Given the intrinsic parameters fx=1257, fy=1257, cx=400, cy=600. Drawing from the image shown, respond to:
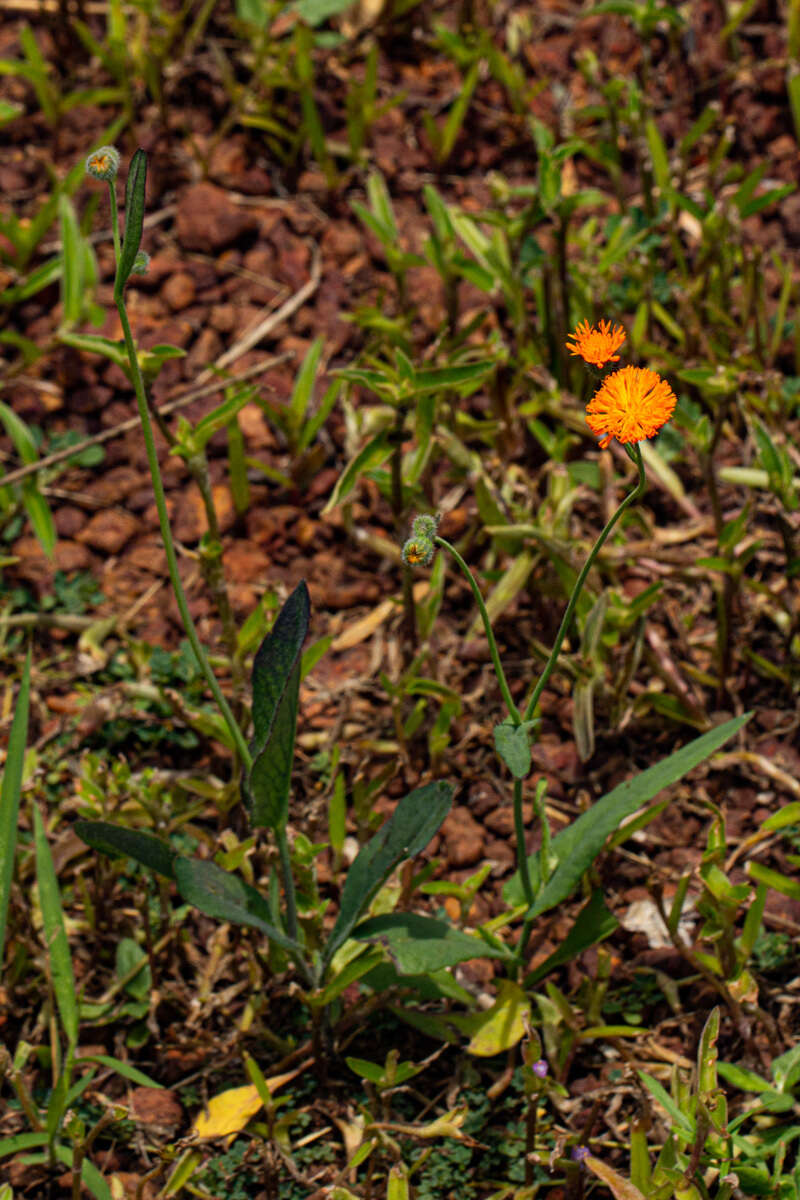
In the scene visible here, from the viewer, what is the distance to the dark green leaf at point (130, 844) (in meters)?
1.73

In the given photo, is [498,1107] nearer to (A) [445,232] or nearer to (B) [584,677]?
(B) [584,677]

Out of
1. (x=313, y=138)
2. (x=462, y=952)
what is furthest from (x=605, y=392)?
(x=313, y=138)

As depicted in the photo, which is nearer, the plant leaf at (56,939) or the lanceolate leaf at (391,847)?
the lanceolate leaf at (391,847)

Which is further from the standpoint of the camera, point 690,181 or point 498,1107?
point 690,181

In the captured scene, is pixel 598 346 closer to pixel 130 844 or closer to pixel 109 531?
pixel 130 844

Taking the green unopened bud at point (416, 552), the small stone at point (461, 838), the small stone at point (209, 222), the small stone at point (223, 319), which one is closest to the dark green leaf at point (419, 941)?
the small stone at point (461, 838)

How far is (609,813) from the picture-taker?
177 centimetres

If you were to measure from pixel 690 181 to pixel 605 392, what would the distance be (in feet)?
6.92

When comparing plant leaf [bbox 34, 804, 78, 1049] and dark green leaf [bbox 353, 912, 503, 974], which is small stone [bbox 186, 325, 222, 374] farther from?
dark green leaf [bbox 353, 912, 503, 974]

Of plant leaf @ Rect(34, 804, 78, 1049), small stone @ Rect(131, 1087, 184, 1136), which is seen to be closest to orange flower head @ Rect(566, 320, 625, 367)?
plant leaf @ Rect(34, 804, 78, 1049)

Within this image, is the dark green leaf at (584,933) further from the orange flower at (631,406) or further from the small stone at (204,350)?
the small stone at (204,350)

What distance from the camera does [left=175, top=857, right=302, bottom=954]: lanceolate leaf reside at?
171 cm

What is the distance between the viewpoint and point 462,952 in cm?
175

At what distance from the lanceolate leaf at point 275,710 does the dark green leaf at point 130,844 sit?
0.15 meters
